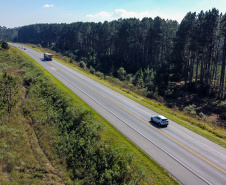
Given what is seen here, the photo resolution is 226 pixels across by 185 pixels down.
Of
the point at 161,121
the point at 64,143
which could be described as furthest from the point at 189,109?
the point at 64,143

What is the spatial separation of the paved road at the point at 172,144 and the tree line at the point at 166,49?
21218mm

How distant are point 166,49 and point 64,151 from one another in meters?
63.0

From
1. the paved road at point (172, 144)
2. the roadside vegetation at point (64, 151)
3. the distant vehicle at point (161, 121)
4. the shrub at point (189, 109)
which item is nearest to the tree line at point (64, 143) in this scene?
the roadside vegetation at point (64, 151)

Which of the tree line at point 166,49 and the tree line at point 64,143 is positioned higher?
the tree line at point 166,49

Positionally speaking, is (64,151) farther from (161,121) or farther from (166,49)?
(166,49)

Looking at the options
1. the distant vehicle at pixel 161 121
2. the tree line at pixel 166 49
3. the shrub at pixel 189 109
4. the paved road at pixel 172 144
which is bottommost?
the shrub at pixel 189 109

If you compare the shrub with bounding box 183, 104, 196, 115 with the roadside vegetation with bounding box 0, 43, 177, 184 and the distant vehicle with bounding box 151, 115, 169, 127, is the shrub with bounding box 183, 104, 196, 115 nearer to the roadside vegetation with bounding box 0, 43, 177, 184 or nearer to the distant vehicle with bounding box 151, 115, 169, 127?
the distant vehicle with bounding box 151, 115, 169, 127

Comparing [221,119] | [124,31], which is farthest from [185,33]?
[124,31]

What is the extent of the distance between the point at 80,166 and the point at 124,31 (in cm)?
6899

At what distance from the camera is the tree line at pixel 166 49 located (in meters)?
39.6

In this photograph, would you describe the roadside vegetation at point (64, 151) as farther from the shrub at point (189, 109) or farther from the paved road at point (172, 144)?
the shrub at point (189, 109)

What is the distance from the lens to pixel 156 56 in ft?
238

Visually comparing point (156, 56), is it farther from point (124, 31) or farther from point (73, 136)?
point (73, 136)

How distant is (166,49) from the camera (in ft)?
223
